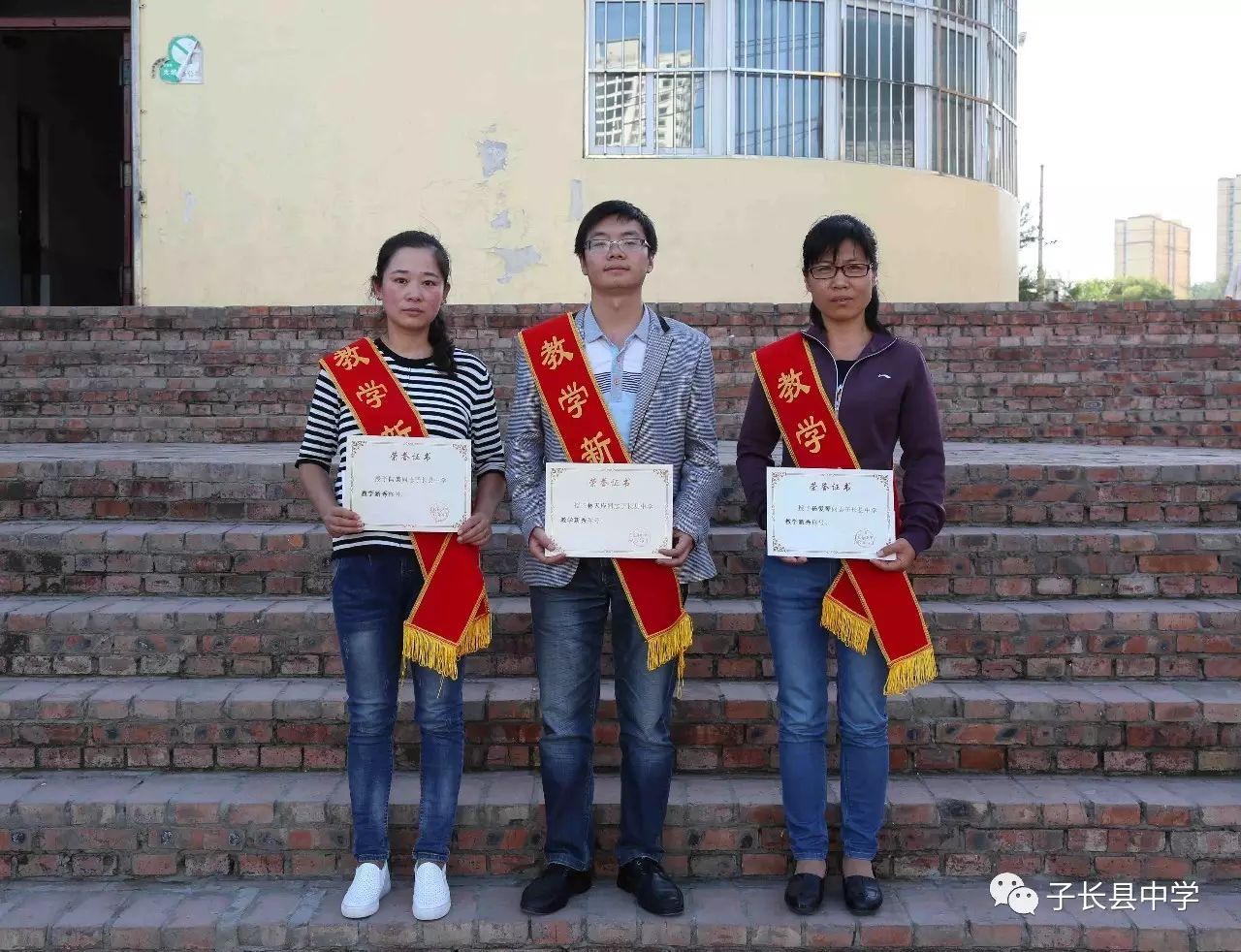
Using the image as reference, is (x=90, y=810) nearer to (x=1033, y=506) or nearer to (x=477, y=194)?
(x=1033, y=506)

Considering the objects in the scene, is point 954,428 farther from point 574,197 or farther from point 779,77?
point 779,77

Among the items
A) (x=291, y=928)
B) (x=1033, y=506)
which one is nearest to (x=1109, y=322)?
(x=1033, y=506)

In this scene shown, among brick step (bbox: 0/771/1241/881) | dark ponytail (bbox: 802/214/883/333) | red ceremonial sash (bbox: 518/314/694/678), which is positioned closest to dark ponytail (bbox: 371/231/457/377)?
red ceremonial sash (bbox: 518/314/694/678)

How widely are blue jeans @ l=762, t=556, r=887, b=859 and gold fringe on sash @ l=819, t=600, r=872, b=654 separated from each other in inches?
1.4

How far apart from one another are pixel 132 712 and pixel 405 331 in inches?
65.5

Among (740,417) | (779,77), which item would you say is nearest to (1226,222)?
(779,77)

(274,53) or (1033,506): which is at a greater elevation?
(274,53)

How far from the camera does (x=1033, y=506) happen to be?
13.4ft

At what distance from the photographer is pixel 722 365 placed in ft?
21.0

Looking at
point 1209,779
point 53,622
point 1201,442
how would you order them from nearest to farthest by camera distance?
point 1209,779 → point 53,622 → point 1201,442

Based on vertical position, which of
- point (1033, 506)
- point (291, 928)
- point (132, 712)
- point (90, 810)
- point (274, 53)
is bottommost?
point (291, 928)

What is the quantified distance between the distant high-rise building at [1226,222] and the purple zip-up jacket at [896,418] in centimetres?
5802

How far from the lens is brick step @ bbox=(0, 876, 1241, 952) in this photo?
8.98 ft

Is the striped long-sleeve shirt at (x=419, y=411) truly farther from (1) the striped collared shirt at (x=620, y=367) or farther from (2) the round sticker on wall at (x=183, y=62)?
(2) the round sticker on wall at (x=183, y=62)
